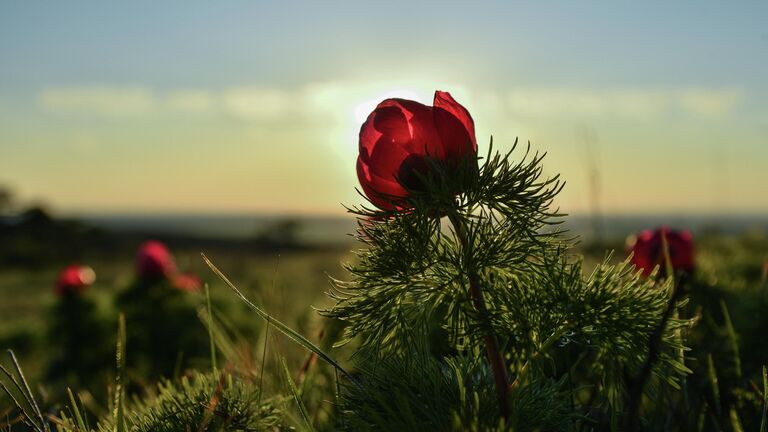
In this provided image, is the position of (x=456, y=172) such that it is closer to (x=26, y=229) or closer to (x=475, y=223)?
(x=475, y=223)

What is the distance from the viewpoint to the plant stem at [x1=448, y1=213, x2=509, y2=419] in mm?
842

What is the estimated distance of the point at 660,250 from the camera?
182cm

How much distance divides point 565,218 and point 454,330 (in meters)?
0.21

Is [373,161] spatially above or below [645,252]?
above

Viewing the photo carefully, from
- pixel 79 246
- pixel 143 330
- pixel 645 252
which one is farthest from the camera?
pixel 79 246

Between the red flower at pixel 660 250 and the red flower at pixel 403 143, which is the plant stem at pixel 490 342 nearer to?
the red flower at pixel 403 143

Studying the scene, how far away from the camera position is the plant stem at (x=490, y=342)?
0.84 metres

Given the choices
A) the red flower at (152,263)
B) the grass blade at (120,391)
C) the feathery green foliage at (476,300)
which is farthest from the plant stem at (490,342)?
the red flower at (152,263)

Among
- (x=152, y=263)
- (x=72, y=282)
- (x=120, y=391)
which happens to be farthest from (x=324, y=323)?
(x=72, y=282)

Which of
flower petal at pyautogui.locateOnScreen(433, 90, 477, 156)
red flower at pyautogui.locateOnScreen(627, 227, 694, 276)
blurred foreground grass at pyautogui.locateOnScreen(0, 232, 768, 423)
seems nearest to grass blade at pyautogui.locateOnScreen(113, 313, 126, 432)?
blurred foreground grass at pyautogui.locateOnScreen(0, 232, 768, 423)

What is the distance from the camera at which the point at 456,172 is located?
853 mm

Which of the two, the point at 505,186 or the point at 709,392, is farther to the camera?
the point at 709,392

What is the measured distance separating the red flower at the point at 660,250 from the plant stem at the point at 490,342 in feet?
3.39

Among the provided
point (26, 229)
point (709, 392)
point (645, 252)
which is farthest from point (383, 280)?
point (26, 229)
